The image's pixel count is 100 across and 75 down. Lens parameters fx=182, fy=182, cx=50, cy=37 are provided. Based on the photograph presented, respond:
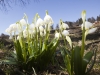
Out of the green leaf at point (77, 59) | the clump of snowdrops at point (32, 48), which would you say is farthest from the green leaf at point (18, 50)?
the green leaf at point (77, 59)

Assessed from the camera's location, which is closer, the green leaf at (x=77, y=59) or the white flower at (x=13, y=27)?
the green leaf at (x=77, y=59)

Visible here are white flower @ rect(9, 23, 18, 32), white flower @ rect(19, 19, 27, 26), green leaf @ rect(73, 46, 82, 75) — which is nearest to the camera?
green leaf @ rect(73, 46, 82, 75)

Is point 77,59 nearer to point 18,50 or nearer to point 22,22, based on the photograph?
A: point 18,50

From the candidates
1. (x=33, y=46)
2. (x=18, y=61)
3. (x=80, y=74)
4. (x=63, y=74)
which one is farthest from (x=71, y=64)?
(x=18, y=61)

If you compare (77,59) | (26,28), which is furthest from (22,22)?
(77,59)

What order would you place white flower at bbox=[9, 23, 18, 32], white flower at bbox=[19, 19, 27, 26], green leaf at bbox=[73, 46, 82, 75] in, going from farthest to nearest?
white flower at bbox=[19, 19, 27, 26] < white flower at bbox=[9, 23, 18, 32] < green leaf at bbox=[73, 46, 82, 75]

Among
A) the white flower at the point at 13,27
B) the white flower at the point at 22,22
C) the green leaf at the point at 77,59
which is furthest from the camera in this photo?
the white flower at the point at 22,22

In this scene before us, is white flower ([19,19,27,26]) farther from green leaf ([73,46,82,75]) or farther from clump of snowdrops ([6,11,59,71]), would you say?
green leaf ([73,46,82,75])

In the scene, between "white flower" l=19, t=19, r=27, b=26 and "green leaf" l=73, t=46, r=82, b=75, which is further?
"white flower" l=19, t=19, r=27, b=26

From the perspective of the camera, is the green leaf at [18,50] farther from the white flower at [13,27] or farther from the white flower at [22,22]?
the white flower at [22,22]

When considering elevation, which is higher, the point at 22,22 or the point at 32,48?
the point at 22,22

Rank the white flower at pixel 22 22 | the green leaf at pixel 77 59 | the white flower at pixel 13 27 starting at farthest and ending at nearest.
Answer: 1. the white flower at pixel 22 22
2. the white flower at pixel 13 27
3. the green leaf at pixel 77 59

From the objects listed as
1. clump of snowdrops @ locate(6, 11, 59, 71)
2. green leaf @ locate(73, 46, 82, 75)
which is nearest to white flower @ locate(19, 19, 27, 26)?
clump of snowdrops @ locate(6, 11, 59, 71)

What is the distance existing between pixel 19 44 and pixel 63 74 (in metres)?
0.98
